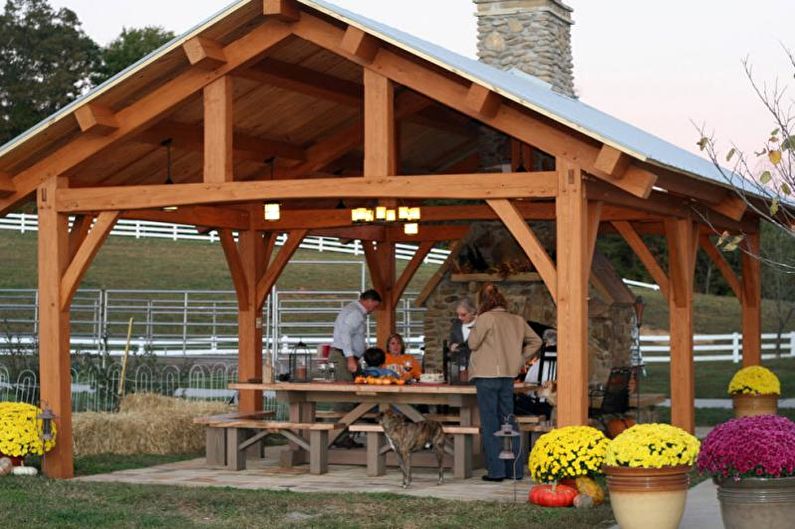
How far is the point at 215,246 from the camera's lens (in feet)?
156

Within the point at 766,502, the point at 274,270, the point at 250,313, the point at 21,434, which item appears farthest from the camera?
the point at 250,313

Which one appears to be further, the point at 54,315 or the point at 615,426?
the point at 615,426

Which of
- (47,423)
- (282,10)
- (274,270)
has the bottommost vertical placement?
(47,423)

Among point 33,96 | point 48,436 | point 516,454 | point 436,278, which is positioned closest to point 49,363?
point 48,436

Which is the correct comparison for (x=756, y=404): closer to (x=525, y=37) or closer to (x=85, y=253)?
(x=525, y=37)

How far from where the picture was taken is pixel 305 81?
14406 mm

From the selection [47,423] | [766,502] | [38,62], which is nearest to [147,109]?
[47,423]

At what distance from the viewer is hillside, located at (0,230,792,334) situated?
132 feet

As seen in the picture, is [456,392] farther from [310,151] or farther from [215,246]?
[215,246]

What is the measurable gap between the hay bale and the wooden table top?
1957 mm

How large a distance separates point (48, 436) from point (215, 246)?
113 ft

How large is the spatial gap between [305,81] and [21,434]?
4336 millimetres

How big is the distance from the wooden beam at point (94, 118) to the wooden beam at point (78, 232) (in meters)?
1.04

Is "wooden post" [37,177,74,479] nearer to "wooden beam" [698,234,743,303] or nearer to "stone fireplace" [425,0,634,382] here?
"stone fireplace" [425,0,634,382]
